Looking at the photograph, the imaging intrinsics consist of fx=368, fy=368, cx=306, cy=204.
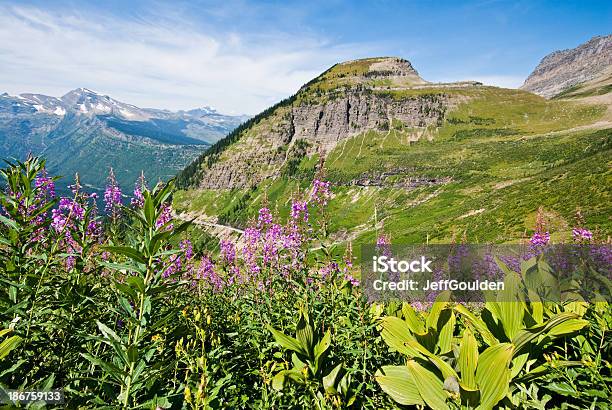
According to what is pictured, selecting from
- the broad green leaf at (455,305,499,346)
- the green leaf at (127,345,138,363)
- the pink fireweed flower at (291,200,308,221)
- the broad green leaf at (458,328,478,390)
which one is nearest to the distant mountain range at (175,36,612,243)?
the pink fireweed flower at (291,200,308,221)

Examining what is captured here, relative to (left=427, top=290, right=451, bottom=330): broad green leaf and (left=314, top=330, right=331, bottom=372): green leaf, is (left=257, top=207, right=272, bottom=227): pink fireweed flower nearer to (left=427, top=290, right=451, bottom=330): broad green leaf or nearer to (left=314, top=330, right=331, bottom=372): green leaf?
(left=314, top=330, right=331, bottom=372): green leaf

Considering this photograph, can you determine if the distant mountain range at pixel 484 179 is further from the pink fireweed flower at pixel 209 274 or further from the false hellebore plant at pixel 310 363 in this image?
the pink fireweed flower at pixel 209 274

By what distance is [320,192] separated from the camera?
6.70m

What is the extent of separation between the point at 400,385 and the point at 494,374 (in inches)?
37.9

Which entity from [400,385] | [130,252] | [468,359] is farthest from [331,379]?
[130,252]

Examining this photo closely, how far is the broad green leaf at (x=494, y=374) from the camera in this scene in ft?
11.1

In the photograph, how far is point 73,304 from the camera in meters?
3.75

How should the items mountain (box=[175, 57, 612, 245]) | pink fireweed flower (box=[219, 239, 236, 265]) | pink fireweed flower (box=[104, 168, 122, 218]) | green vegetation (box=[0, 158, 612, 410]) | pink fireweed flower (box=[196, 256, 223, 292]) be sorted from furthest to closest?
mountain (box=[175, 57, 612, 245]) < pink fireweed flower (box=[196, 256, 223, 292]) < pink fireweed flower (box=[219, 239, 236, 265]) < pink fireweed flower (box=[104, 168, 122, 218]) < green vegetation (box=[0, 158, 612, 410])

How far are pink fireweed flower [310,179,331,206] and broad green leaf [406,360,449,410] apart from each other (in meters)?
3.35

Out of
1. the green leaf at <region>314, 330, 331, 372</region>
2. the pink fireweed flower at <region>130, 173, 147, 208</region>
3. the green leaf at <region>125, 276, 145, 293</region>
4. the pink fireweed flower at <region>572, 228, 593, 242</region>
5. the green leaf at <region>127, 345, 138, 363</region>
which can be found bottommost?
the green leaf at <region>314, 330, 331, 372</region>

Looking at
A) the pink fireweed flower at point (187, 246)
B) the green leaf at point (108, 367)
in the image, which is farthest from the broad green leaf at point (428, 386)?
the pink fireweed flower at point (187, 246)

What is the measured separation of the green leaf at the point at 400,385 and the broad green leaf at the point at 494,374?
0.64 metres

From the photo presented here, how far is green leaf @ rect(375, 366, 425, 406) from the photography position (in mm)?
3840

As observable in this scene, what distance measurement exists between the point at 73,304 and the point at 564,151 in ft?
453
